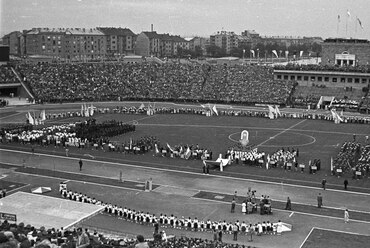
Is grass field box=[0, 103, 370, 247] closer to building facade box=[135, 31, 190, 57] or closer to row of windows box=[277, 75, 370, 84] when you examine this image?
row of windows box=[277, 75, 370, 84]

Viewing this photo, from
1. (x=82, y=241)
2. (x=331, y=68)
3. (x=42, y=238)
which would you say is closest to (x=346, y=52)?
(x=331, y=68)

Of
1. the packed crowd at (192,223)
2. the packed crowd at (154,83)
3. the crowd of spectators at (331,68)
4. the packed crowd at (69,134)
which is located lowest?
the packed crowd at (192,223)

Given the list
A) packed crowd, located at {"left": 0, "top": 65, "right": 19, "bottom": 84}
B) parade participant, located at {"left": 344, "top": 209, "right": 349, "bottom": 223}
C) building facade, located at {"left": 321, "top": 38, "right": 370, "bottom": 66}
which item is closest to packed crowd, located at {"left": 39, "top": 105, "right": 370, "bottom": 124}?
packed crowd, located at {"left": 0, "top": 65, "right": 19, "bottom": 84}

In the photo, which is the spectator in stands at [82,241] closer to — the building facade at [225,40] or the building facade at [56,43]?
the building facade at [56,43]

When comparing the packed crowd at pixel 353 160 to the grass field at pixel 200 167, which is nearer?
the grass field at pixel 200 167

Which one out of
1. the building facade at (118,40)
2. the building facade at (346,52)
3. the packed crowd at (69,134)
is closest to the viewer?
the packed crowd at (69,134)

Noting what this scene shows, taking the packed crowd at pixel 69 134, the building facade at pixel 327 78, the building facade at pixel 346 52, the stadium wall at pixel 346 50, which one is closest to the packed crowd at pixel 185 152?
the packed crowd at pixel 69 134

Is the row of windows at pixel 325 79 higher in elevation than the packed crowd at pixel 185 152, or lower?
higher

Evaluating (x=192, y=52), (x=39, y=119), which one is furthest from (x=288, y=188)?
(x=192, y=52)

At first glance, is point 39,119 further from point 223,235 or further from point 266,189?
point 223,235
